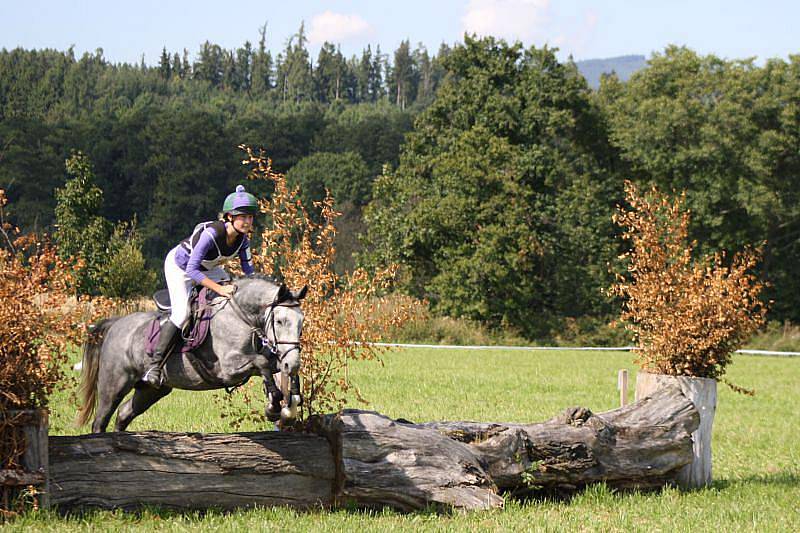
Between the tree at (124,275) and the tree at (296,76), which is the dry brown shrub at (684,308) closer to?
the tree at (124,275)

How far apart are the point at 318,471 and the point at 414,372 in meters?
15.2

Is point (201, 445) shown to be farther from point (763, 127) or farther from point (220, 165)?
point (220, 165)

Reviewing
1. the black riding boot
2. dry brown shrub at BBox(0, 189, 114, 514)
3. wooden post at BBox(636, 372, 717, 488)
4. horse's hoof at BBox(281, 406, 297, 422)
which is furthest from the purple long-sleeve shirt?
wooden post at BBox(636, 372, 717, 488)

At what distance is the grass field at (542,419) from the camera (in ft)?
25.3

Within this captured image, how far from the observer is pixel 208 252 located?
8.21 meters

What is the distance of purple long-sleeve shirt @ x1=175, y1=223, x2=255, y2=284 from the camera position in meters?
8.04

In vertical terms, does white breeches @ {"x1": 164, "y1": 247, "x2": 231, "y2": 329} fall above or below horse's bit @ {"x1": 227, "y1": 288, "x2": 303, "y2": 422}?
above

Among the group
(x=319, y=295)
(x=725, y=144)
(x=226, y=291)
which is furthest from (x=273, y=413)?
(x=725, y=144)

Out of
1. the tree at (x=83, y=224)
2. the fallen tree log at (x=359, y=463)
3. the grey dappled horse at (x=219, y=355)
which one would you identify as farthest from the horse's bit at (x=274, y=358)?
the tree at (x=83, y=224)

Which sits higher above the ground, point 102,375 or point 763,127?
point 763,127

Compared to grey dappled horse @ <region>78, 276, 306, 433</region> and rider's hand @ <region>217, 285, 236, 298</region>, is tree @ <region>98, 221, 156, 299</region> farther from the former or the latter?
rider's hand @ <region>217, 285, 236, 298</region>

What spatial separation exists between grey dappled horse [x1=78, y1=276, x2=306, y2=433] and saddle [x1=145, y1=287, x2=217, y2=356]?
6cm

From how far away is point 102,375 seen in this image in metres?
8.73

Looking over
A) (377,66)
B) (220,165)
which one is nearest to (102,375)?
(220,165)
